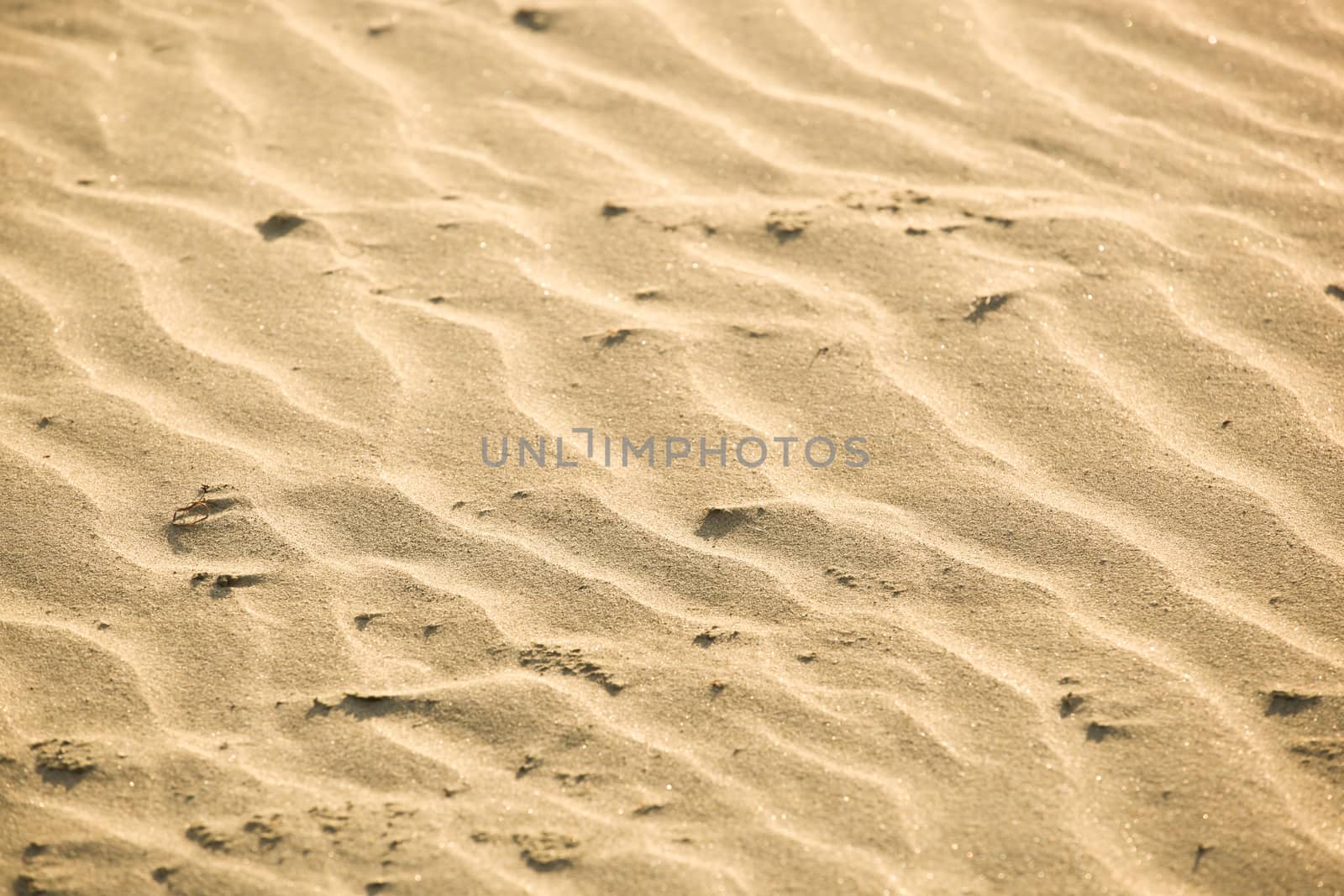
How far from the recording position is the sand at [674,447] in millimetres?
1761

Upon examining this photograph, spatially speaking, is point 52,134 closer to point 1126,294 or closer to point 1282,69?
point 1126,294

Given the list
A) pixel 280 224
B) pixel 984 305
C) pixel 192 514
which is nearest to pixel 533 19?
pixel 280 224

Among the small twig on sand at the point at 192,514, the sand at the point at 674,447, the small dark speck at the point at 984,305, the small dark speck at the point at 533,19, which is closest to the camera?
the sand at the point at 674,447

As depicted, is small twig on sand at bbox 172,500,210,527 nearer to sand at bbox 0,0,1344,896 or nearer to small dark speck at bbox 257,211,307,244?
sand at bbox 0,0,1344,896

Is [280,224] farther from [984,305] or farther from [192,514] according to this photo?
[984,305]

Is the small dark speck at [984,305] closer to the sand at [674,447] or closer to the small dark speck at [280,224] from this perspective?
the sand at [674,447]

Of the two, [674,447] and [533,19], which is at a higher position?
[533,19]

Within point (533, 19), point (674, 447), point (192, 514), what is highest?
point (533, 19)

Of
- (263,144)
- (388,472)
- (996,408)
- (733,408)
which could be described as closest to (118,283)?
(263,144)

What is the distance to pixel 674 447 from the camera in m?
2.29

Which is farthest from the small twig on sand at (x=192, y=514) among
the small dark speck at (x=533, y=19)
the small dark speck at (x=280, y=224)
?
the small dark speck at (x=533, y=19)

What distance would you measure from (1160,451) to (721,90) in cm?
153

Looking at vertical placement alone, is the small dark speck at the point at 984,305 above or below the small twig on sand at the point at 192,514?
above

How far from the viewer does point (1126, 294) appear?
2527mm
